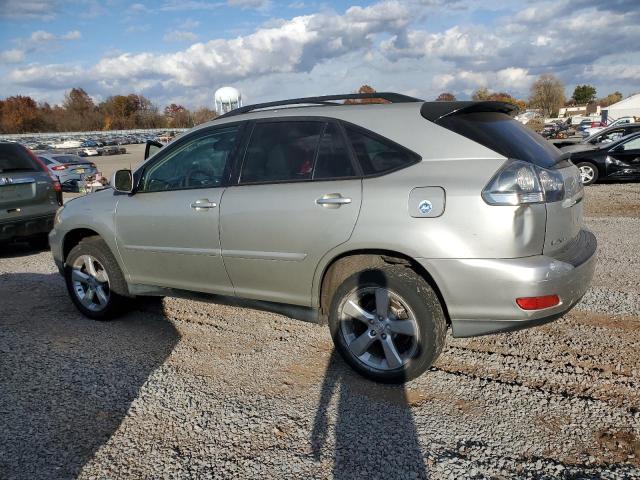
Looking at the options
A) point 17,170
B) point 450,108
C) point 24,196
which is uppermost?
point 450,108

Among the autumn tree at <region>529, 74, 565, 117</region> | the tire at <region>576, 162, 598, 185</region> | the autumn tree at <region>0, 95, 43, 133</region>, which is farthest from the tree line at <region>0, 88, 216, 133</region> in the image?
the tire at <region>576, 162, 598, 185</region>

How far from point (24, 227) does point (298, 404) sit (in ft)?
19.3

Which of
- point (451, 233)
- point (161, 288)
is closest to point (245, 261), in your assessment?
point (161, 288)

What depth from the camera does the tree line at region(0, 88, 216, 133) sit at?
99.8 m

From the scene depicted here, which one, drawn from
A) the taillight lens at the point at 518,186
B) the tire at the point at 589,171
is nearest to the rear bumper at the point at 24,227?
the taillight lens at the point at 518,186

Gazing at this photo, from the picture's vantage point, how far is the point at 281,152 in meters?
3.67

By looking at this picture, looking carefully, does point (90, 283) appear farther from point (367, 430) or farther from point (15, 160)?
point (15, 160)

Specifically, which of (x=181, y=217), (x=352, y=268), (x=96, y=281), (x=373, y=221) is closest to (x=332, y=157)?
(x=373, y=221)

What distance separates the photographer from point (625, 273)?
5.39 m

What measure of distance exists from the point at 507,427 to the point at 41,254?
7.39 m

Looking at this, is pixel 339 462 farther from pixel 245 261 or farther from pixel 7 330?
pixel 7 330

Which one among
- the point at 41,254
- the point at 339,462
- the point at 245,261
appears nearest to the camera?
the point at 339,462

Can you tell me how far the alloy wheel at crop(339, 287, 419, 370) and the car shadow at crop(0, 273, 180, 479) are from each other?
150 cm

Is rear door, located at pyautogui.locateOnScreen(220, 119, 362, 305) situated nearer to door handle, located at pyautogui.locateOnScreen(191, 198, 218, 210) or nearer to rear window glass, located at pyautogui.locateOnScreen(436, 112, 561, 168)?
door handle, located at pyautogui.locateOnScreen(191, 198, 218, 210)
